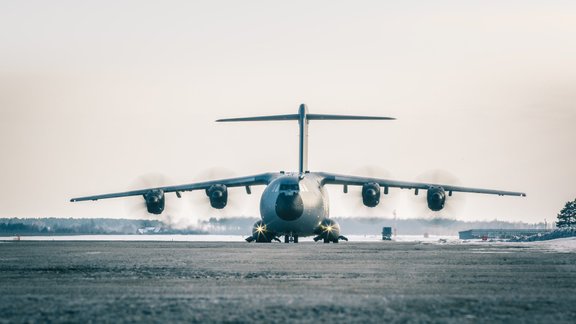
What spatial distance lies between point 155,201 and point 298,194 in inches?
420

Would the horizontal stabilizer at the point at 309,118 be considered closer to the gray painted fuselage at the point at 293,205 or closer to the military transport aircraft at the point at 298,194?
the military transport aircraft at the point at 298,194

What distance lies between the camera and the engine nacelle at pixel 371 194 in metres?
59.0

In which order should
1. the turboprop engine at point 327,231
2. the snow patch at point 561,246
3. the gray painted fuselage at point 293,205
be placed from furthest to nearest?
the turboprop engine at point 327,231
the gray painted fuselage at point 293,205
the snow patch at point 561,246

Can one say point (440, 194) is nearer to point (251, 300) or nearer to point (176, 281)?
point (176, 281)

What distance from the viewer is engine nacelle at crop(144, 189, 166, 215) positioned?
59531mm

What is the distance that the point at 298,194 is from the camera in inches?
2120

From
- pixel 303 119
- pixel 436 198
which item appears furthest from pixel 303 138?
pixel 436 198

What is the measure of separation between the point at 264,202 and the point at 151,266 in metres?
33.2

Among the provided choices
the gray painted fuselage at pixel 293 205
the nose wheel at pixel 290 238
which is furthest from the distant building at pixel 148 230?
the gray painted fuselage at pixel 293 205

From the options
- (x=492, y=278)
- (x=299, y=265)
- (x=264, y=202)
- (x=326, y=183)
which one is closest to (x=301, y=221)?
(x=264, y=202)

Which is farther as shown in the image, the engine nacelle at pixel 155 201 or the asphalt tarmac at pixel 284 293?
the engine nacelle at pixel 155 201

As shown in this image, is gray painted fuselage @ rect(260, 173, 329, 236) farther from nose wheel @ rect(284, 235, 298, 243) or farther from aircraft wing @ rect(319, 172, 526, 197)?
aircraft wing @ rect(319, 172, 526, 197)

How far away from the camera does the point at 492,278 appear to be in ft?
61.5

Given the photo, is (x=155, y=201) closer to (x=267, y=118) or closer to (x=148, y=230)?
(x=267, y=118)
